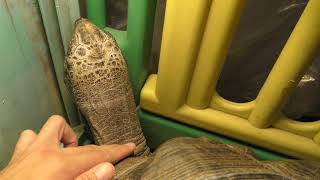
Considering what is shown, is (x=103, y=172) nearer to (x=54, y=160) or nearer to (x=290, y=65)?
(x=54, y=160)

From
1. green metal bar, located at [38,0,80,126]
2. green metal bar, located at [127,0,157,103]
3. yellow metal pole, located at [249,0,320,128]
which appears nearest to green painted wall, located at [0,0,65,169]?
green metal bar, located at [38,0,80,126]

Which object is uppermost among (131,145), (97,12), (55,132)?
(97,12)

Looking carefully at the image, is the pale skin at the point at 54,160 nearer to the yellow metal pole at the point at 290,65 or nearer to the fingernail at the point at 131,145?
the fingernail at the point at 131,145

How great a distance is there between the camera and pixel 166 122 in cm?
59

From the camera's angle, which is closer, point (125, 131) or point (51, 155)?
point (51, 155)

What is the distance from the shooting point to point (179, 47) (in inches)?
17.2

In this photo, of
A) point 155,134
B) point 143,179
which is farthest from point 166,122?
point 143,179

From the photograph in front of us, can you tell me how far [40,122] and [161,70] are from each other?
8.8 inches

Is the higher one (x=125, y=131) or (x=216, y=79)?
(x=216, y=79)

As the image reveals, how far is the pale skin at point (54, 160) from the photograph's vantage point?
360 millimetres

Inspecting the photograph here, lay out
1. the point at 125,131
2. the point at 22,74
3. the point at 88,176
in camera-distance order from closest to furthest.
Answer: the point at 88,176 < the point at 22,74 < the point at 125,131

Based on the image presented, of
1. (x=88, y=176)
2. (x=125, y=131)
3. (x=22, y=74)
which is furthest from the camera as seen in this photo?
(x=125, y=131)

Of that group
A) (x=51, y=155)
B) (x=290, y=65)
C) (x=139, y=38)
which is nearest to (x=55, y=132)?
(x=51, y=155)

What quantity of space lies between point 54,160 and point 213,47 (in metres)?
0.22
